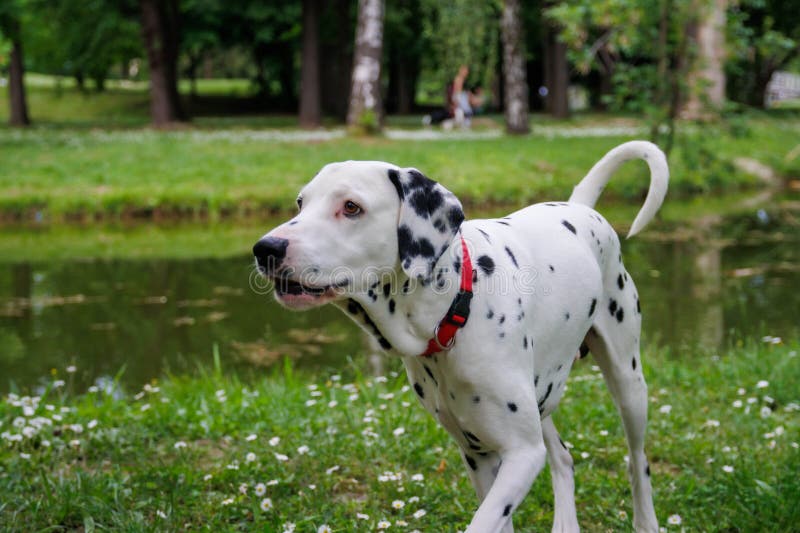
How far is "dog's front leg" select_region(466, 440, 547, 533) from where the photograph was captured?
9.04 feet

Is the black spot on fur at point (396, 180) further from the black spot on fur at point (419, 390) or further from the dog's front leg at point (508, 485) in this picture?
the dog's front leg at point (508, 485)

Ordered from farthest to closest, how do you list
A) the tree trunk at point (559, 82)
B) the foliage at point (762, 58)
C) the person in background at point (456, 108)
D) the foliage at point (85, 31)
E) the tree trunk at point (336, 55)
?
1. the foliage at point (762, 58)
2. the tree trunk at point (559, 82)
3. the tree trunk at point (336, 55)
4. the foliage at point (85, 31)
5. the person in background at point (456, 108)

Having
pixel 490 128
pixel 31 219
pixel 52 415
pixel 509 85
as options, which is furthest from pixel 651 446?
pixel 490 128

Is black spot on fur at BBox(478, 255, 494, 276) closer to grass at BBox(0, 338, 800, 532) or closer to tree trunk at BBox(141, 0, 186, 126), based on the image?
grass at BBox(0, 338, 800, 532)

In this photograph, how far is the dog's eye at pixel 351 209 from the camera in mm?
2676

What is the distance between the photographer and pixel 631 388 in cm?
371

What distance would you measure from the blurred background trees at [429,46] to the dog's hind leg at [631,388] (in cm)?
825

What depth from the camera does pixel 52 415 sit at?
17.1ft

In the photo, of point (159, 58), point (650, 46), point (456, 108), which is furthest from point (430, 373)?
point (456, 108)

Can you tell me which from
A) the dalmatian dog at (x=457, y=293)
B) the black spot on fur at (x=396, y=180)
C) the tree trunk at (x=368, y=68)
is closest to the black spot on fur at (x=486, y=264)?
the dalmatian dog at (x=457, y=293)

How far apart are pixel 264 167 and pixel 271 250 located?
13.8 m

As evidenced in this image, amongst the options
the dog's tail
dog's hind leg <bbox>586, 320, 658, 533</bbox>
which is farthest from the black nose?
the dog's tail

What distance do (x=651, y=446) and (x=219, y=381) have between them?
297 cm

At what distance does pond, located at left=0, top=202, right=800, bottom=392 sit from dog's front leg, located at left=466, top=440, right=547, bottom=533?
3.67 metres
